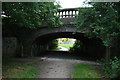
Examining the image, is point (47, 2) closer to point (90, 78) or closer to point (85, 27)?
point (85, 27)

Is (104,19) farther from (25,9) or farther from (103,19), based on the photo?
(25,9)

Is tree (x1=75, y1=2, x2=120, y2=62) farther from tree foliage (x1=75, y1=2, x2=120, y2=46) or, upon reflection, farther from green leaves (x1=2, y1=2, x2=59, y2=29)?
green leaves (x1=2, y1=2, x2=59, y2=29)

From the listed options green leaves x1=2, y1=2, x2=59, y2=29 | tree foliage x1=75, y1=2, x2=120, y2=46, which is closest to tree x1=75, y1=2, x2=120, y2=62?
tree foliage x1=75, y1=2, x2=120, y2=46

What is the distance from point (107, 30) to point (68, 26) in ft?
18.6

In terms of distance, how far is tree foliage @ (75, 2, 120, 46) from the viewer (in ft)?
14.8

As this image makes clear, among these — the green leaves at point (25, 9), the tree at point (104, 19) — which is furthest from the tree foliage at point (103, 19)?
the green leaves at point (25, 9)

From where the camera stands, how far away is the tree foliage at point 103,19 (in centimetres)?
451

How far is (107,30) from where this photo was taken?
184 inches

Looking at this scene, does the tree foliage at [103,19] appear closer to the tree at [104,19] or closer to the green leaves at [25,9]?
the tree at [104,19]

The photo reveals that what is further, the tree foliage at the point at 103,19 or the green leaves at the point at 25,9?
the green leaves at the point at 25,9

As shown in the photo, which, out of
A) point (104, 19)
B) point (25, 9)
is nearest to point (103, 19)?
point (104, 19)

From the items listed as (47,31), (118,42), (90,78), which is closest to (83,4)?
(118,42)

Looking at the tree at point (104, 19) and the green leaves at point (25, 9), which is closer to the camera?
the tree at point (104, 19)

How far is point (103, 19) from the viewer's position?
4836mm
